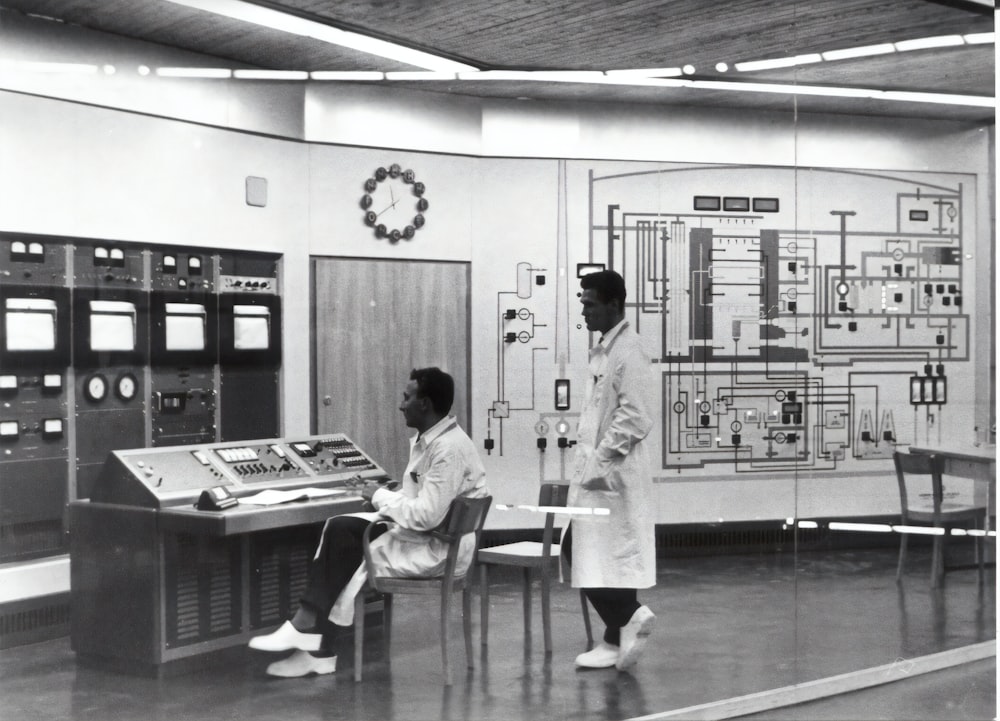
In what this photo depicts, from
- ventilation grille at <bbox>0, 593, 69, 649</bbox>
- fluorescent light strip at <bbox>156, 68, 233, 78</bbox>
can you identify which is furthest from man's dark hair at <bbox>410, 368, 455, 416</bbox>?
ventilation grille at <bbox>0, 593, 69, 649</bbox>

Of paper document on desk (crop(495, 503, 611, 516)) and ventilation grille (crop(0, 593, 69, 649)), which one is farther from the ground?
paper document on desk (crop(495, 503, 611, 516))

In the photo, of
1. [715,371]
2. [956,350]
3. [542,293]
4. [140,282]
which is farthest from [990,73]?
[140,282]

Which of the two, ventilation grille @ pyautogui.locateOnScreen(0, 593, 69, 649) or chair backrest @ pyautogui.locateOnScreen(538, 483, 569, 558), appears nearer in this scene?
ventilation grille @ pyautogui.locateOnScreen(0, 593, 69, 649)

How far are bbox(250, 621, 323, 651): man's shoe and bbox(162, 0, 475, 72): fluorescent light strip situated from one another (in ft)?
6.95

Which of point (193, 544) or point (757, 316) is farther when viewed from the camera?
point (757, 316)

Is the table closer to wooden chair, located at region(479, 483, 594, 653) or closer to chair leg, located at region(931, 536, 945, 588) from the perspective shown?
chair leg, located at region(931, 536, 945, 588)

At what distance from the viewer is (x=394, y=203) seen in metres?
4.57

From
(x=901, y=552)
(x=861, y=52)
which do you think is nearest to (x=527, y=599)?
(x=901, y=552)

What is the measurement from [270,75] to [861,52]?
271 centimetres

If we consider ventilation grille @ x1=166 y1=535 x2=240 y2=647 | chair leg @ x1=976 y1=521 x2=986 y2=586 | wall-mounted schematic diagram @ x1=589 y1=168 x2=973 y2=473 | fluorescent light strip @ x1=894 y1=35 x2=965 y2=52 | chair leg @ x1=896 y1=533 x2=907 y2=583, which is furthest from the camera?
chair leg @ x1=976 y1=521 x2=986 y2=586

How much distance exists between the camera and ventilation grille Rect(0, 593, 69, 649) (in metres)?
4.16

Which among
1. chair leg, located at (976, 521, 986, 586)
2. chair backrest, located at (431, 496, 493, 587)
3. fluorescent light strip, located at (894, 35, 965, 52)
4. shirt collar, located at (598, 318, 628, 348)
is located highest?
fluorescent light strip, located at (894, 35, 965, 52)

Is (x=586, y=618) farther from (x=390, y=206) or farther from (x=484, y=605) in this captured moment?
(x=390, y=206)

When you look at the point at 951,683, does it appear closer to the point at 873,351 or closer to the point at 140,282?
the point at 873,351
